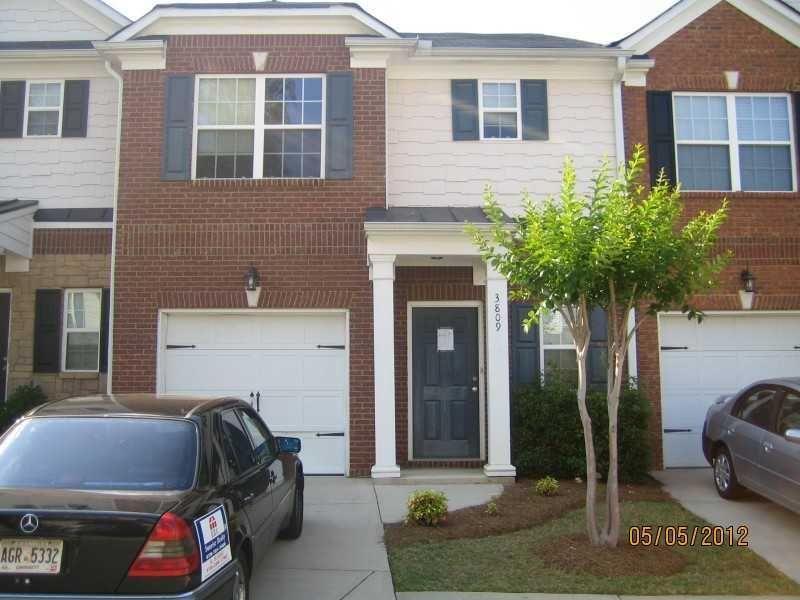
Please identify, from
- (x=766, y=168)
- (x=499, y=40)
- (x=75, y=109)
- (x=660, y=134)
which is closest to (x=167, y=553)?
(x=75, y=109)

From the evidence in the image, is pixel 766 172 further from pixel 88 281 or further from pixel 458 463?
pixel 88 281

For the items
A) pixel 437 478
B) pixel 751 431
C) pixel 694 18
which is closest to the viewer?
pixel 751 431

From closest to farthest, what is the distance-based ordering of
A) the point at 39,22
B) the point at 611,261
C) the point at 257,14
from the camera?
the point at 611,261 → the point at 257,14 → the point at 39,22

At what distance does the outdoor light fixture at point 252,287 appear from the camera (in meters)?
9.49

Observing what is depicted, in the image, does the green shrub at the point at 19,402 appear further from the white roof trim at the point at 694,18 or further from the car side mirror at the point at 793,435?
the white roof trim at the point at 694,18

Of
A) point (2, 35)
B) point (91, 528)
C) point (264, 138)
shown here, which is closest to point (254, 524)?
point (91, 528)

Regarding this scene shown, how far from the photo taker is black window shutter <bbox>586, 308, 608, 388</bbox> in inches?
395

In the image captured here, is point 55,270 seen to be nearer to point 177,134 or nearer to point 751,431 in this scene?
point 177,134

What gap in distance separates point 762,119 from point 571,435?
230 inches

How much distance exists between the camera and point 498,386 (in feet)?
29.7

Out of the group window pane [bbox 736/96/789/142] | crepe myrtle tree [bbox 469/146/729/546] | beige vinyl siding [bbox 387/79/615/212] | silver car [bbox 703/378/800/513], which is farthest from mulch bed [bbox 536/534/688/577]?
window pane [bbox 736/96/789/142]

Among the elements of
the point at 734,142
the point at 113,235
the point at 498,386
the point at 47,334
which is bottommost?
the point at 498,386

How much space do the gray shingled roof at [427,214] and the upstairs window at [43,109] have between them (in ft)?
17.4
